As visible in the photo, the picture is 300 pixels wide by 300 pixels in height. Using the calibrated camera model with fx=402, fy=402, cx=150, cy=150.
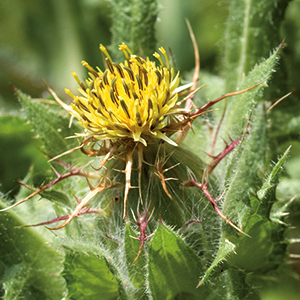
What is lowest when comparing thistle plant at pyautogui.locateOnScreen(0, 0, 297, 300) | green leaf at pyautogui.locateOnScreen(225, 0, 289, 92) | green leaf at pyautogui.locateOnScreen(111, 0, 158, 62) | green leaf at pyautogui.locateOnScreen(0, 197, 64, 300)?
green leaf at pyautogui.locateOnScreen(0, 197, 64, 300)

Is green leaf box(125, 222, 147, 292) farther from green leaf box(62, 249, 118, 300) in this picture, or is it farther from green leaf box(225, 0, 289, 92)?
green leaf box(225, 0, 289, 92)

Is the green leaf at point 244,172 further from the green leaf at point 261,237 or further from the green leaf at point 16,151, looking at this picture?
the green leaf at point 16,151

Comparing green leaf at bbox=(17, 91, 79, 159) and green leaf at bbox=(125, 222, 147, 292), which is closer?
green leaf at bbox=(125, 222, 147, 292)

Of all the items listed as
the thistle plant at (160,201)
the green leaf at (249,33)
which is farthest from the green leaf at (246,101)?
the green leaf at (249,33)

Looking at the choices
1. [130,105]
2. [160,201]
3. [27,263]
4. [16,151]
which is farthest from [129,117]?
[16,151]

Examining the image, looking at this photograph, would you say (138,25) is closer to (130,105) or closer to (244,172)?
(130,105)

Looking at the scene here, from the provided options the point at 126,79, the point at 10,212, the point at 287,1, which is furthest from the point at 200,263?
the point at 287,1

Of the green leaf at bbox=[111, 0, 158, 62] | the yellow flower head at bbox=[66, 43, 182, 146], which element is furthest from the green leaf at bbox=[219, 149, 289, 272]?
the green leaf at bbox=[111, 0, 158, 62]
